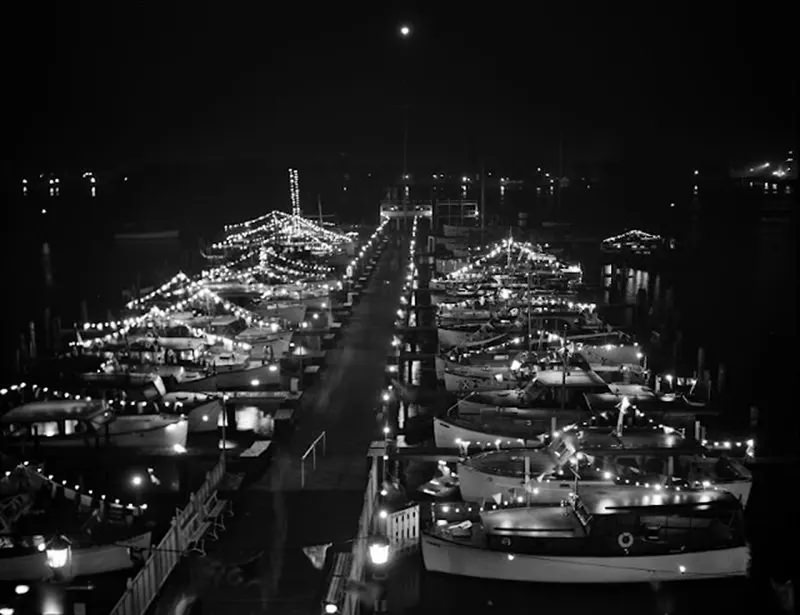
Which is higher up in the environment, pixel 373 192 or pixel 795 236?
pixel 373 192

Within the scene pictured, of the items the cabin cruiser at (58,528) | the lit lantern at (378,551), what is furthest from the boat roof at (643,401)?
the cabin cruiser at (58,528)

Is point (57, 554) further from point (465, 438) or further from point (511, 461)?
point (465, 438)

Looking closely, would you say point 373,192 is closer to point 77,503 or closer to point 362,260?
point 362,260

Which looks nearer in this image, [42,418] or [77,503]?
[77,503]

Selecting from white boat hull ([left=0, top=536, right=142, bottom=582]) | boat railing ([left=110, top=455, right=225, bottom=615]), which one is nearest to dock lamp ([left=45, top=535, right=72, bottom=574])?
white boat hull ([left=0, top=536, right=142, bottom=582])

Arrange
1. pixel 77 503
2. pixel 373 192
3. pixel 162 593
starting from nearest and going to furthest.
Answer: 1. pixel 162 593
2. pixel 77 503
3. pixel 373 192

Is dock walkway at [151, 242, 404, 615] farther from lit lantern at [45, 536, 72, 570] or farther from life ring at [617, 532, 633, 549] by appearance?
life ring at [617, 532, 633, 549]

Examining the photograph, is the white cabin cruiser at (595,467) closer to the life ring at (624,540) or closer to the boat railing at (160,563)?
the life ring at (624,540)

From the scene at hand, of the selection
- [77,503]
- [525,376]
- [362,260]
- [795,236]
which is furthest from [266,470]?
[795,236]
